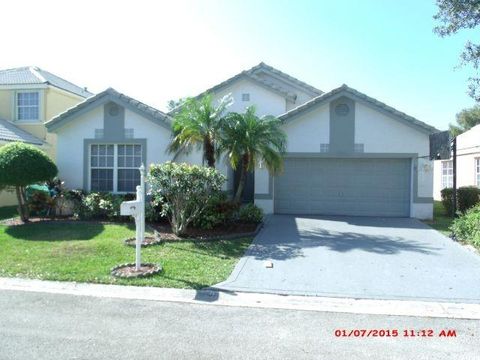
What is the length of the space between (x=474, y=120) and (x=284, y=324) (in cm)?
4704

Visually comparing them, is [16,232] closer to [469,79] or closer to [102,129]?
[102,129]

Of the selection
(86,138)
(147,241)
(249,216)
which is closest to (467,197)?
(249,216)

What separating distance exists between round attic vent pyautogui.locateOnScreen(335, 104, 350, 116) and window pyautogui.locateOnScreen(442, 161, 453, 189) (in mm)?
10818

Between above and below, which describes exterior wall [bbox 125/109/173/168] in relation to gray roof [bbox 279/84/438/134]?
below

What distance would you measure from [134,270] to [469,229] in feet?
27.5

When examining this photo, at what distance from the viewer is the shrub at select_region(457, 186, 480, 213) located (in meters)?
15.3

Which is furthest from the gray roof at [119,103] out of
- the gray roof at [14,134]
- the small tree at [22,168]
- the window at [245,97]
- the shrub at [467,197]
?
the shrub at [467,197]

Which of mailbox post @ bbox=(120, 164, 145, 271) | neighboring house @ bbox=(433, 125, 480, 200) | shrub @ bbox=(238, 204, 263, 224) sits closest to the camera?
mailbox post @ bbox=(120, 164, 145, 271)

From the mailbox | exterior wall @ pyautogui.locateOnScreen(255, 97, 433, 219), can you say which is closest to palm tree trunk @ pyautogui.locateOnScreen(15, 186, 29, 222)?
the mailbox

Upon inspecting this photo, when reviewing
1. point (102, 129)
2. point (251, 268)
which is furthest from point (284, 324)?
point (102, 129)

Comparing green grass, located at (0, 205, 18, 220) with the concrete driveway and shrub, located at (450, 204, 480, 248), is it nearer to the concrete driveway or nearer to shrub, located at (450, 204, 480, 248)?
the concrete driveway

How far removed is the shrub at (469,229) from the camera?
9.86m

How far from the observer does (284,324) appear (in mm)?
5230

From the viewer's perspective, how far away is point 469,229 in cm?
1042
